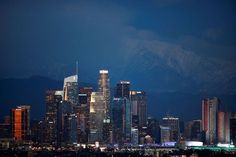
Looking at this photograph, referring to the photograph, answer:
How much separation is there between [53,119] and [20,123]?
5.85 ft

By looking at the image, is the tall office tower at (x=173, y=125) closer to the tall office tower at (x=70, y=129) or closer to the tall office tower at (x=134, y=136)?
the tall office tower at (x=134, y=136)

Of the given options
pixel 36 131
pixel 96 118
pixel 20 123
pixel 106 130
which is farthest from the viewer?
pixel 106 130

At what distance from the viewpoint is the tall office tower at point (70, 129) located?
134ft

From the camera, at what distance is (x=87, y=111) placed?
146 ft

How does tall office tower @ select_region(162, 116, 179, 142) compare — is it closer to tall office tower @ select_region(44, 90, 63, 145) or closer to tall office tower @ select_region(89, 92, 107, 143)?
tall office tower @ select_region(89, 92, 107, 143)

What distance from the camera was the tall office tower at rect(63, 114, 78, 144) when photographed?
40.9 meters

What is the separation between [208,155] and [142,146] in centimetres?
954

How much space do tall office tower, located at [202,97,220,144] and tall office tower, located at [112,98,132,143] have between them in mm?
4388

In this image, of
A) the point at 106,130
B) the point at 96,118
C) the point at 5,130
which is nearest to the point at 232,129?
the point at 106,130

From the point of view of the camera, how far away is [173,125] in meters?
45.0

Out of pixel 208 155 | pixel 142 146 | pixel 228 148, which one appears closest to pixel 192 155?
pixel 208 155

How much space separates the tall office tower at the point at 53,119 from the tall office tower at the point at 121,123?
3.53 m

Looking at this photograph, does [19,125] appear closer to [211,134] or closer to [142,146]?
[142,146]

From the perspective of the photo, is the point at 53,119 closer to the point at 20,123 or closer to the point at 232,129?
the point at 20,123
